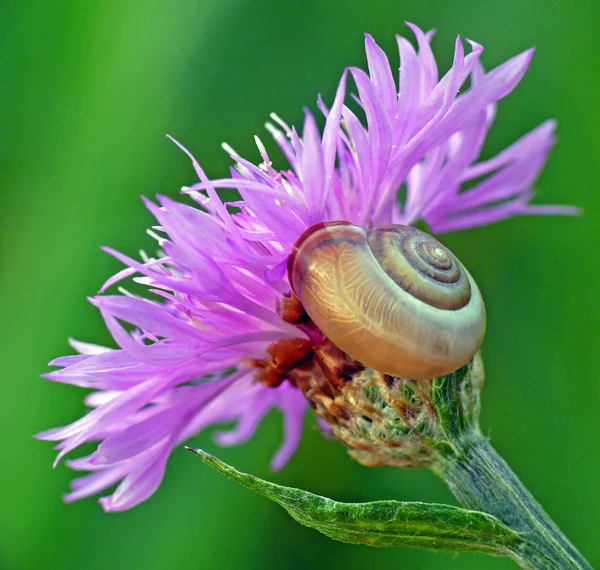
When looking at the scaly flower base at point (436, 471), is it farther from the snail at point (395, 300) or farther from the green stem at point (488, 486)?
the snail at point (395, 300)

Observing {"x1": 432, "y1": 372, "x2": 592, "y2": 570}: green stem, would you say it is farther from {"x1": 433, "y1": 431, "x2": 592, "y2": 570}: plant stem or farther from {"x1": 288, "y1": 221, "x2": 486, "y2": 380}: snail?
{"x1": 288, "y1": 221, "x2": 486, "y2": 380}: snail

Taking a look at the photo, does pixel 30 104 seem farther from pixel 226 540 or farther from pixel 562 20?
pixel 562 20

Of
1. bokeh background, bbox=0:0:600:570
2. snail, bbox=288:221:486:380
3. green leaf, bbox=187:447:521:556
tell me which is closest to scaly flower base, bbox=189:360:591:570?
green leaf, bbox=187:447:521:556

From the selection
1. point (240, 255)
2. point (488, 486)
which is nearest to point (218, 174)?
point (240, 255)

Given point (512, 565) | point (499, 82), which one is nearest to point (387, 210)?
point (499, 82)

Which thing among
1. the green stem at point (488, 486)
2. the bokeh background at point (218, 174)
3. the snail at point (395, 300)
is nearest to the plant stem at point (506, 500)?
the green stem at point (488, 486)
